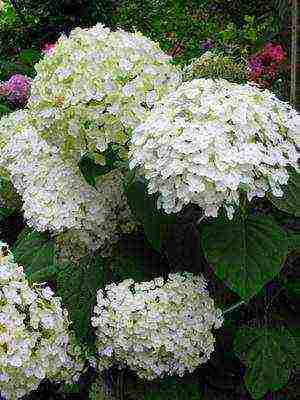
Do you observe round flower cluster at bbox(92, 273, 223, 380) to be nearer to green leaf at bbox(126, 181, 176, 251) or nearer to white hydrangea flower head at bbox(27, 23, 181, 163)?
green leaf at bbox(126, 181, 176, 251)

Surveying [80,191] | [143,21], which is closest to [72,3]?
[143,21]

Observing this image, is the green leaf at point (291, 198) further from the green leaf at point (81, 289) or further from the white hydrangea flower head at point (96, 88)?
the green leaf at point (81, 289)

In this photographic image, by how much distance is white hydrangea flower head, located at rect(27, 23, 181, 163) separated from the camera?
65.4 inches

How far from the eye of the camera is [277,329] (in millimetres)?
1819

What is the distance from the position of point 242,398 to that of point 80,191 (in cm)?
60

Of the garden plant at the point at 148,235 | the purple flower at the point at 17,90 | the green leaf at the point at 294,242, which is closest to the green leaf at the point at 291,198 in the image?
the garden plant at the point at 148,235

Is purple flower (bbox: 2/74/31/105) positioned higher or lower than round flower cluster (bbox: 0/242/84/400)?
lower

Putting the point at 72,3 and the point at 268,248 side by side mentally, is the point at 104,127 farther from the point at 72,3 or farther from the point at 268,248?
the point at 72,3

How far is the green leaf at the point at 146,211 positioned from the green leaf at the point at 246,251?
0.34 ft

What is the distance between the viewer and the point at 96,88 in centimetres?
166

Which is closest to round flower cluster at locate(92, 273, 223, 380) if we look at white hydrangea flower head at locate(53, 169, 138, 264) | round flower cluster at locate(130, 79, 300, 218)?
white hydrangea flower head at locate(53, 169, 138, 264)

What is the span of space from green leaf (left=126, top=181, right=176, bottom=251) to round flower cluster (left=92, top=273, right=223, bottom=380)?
11cm

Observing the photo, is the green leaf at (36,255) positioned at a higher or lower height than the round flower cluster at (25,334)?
lower

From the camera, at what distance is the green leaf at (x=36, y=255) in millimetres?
1923
